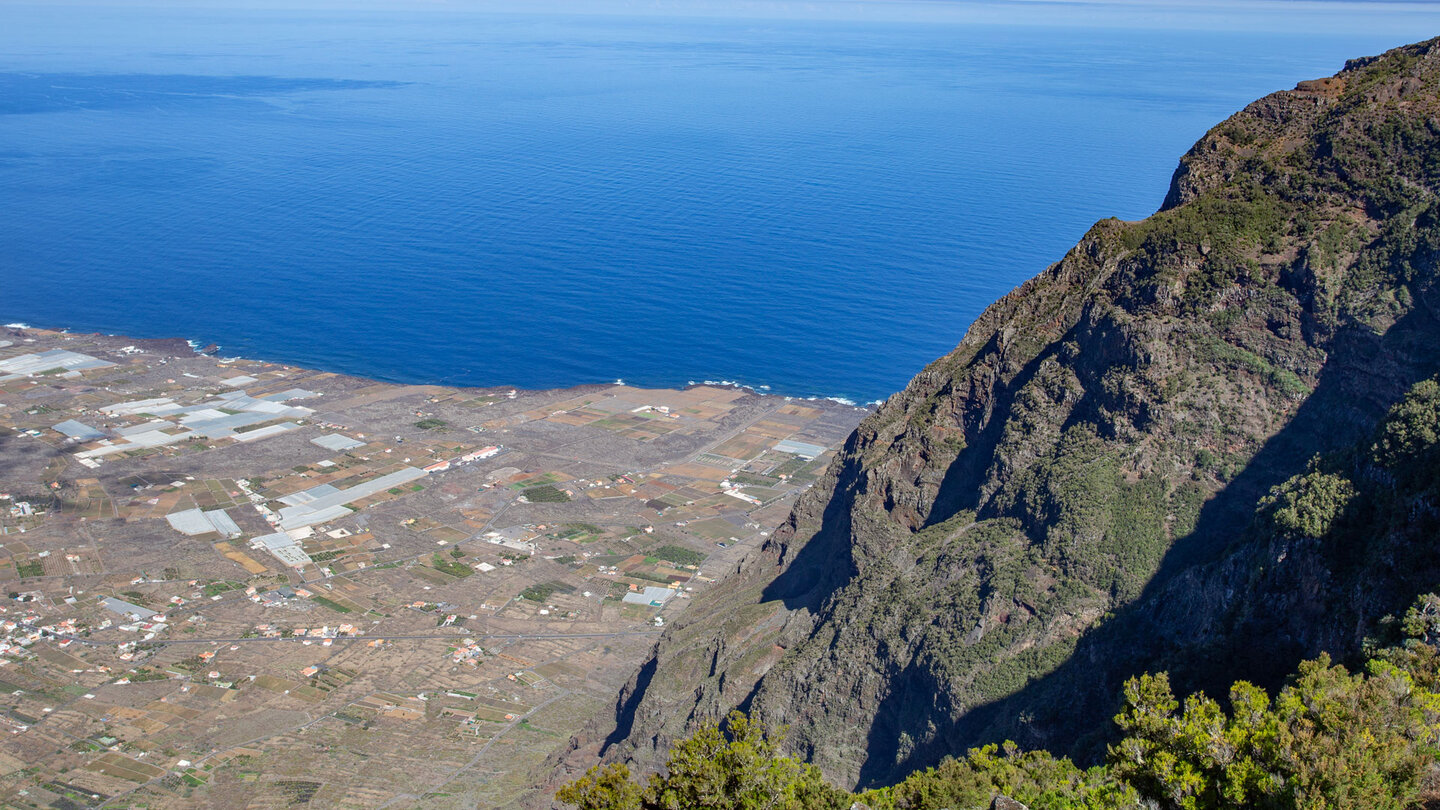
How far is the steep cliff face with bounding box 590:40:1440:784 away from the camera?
194 ft

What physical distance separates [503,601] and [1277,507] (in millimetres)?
77121

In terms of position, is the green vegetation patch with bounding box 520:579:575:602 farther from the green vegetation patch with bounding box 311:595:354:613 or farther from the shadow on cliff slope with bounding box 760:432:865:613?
the shadow on cliff slope with bounding box 760:432:865:613

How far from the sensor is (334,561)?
113 m

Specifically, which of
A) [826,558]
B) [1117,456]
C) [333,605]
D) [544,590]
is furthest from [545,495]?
[1117,456]

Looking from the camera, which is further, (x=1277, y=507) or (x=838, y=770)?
(x=838, y=770)

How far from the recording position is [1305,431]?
64.2 metres

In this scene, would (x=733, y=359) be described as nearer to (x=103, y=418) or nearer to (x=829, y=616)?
(x=103, y=418)

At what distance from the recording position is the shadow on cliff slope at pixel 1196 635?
156ft

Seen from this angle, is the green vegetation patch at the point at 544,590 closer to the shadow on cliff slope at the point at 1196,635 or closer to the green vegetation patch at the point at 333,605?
the green vegetation patch at the point at 333,605

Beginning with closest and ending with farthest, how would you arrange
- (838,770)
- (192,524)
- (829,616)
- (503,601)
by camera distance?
(838,770) < (829,616) < (503,601) < (192,524)

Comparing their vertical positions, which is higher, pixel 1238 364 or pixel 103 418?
pixel 1238 364

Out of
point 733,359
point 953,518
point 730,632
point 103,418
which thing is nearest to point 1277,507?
point 953,518

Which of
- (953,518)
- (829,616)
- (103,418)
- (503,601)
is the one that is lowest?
(103,418)

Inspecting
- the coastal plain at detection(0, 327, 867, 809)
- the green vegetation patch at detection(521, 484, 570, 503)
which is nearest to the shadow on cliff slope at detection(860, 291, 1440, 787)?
the coastal plain at detection(0, 327, 867, 809)
